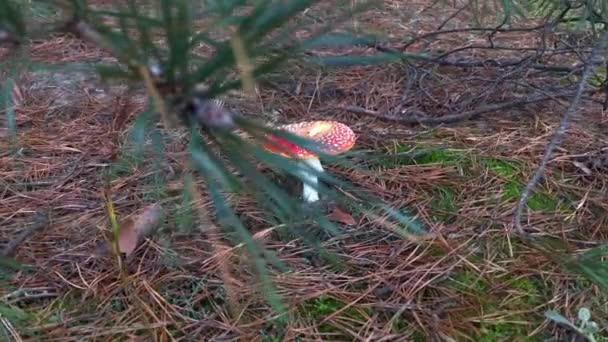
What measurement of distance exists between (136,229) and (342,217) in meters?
0.44

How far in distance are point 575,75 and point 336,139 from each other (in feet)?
3.44

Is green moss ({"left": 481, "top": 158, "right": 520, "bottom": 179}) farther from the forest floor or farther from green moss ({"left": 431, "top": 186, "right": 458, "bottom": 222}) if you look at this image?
green moss ({"left": 431, "top": 186, "right": 458, "bottom": 222})

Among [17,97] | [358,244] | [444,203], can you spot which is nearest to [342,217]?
[358,244]

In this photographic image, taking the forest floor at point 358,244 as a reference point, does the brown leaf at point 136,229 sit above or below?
above

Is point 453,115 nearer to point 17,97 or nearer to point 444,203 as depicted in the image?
point 444,203

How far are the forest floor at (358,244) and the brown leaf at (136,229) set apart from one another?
0.03 metres

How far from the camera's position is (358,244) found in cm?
145

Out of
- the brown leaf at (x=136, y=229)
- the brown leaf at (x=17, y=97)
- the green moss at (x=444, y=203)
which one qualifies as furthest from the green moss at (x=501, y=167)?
the brown leaf at (x=17, y=97)

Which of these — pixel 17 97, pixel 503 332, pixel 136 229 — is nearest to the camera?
pixel 503 332

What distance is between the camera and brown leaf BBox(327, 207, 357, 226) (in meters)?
1.51

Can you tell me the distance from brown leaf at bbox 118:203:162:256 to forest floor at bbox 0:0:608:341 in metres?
0.03

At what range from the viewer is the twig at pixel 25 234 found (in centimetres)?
142

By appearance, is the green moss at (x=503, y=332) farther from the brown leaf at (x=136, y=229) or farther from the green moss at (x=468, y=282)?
the brown leaf at (x=136, y=229)

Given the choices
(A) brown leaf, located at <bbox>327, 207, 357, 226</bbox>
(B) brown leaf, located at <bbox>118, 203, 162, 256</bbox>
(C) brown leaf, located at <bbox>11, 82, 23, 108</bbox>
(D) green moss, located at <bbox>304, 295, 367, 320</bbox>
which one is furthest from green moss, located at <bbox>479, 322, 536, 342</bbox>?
(C) brown leaf, located at <bbox>11, 82, 23, 108</bbox>
